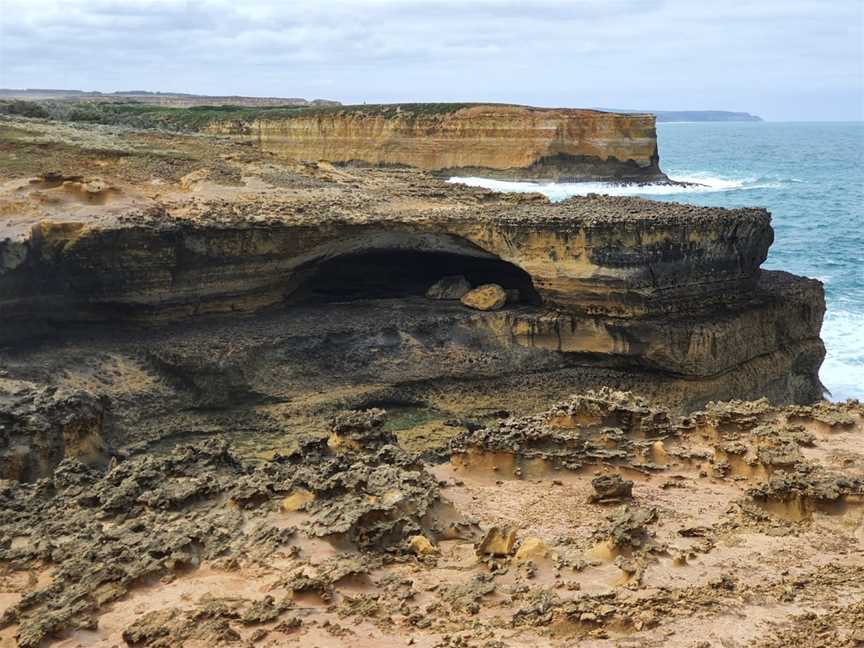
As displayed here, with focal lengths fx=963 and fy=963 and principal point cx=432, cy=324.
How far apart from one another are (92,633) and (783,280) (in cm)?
1416

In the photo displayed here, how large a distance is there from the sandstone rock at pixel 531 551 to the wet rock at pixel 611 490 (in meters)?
1.74

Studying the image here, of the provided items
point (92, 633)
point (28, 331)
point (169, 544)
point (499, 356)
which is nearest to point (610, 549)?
point (169, 544)

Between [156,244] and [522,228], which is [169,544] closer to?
[156,244]

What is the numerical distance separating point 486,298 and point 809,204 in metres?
39.2

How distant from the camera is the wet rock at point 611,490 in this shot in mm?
8859

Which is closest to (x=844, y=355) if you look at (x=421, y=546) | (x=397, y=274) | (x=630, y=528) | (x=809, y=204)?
(x=397, y=274)

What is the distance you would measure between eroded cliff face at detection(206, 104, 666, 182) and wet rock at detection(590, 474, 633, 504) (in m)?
40.6

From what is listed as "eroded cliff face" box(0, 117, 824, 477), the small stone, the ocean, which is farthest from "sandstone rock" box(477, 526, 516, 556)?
the ocean

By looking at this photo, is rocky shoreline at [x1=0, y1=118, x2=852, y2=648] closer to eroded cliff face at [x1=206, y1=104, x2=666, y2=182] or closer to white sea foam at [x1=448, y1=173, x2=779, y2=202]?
white sea foam at [x1=448, y1=173, x2=779, y2=202]

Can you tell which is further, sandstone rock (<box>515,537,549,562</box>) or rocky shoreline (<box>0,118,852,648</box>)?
sandstone rock (<box>515,537,549,562</box>)

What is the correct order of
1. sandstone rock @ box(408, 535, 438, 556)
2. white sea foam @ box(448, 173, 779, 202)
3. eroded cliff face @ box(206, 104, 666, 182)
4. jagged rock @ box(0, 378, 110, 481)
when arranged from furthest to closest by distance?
eroded cliff face @ box(206, 104, 666, 182) → white sea foam @ box(448, 173, 779, 202) → jagged rock @ box(0, 378, 110, 481) → sandstone rock @ box(408, 535, 438, 556)

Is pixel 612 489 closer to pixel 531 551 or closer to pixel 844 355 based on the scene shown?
pixel 531 551

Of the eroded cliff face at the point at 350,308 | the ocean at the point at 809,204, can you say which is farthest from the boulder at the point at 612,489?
the ocean at the point at 809,204

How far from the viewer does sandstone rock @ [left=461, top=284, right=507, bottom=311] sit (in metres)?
16.5
